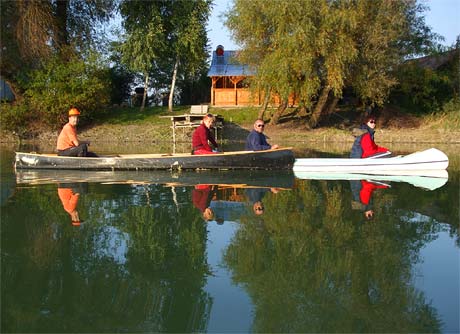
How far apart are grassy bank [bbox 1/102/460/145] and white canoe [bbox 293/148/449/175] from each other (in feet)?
43.4

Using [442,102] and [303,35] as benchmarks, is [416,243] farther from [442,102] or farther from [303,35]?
[442,102]

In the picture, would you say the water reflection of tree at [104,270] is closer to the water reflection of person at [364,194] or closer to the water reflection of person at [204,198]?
the water reflection of person at [204,198]

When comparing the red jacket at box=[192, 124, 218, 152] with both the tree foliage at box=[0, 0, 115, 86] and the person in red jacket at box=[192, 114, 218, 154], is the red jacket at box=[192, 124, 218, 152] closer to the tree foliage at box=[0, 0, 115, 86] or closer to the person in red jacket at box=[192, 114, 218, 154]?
the person in red jacket at box=[192, 114, 218, 154]

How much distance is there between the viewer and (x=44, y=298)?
4492mm

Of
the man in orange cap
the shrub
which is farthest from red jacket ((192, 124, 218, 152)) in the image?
the shrub

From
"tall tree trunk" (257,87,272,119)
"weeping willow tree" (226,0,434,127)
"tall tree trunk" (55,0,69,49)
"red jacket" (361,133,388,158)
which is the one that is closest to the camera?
"red jacket" (361,133,388,158)

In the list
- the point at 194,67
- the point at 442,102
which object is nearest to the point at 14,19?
the point at 194,67

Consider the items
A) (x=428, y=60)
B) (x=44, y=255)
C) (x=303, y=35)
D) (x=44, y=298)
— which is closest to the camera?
(x=44, y=298)

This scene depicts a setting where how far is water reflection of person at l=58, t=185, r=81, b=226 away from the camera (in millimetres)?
7436

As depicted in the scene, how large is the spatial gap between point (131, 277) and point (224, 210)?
316cm

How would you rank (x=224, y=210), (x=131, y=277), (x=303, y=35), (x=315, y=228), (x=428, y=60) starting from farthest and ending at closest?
(x=428, y=60)
(x=303, y=35)
(x=224, y=210)
(x=315, y=228)
(x=131, y=277)

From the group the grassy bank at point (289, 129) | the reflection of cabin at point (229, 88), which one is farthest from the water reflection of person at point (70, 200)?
the reflection of cabin at point (229, 88)

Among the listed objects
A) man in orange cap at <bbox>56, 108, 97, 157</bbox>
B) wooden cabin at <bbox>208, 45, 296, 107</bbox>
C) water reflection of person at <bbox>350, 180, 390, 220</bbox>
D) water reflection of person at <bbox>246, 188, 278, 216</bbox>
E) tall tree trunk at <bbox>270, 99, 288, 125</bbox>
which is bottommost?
water reflection of person at <bbox>246, 188, 278, 216</bbox>

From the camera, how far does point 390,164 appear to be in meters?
12.1
